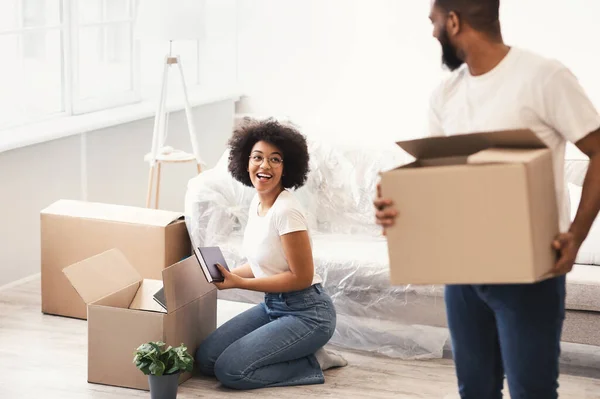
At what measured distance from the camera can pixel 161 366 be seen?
9.22ft

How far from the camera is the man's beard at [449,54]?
1763mm

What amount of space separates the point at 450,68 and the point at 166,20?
8.67ft

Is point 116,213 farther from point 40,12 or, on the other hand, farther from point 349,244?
point 40,12

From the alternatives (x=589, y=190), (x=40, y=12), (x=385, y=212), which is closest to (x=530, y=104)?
(x=589, y=190)

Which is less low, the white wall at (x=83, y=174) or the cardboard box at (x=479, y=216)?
the cardboard box at (x=479, y=216)

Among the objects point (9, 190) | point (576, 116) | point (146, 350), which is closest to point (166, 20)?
point (9, 190)

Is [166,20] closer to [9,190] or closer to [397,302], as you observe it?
[9,190]

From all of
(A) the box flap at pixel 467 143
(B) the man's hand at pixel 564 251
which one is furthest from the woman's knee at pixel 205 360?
(B) the man's hand at pixel 564 251

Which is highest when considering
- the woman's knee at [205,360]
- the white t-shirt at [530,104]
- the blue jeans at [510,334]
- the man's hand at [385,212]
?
the white t-shirt at [530,104]

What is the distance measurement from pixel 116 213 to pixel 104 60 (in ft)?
4.97

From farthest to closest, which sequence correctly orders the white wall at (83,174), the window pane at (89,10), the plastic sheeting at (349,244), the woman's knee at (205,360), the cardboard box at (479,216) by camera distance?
the window pane at (89,10) < the white wall at (83,174) < the plastic sheeting at (349,244) < the woman's knee at (205,360) < the cardboard box at (479,216)

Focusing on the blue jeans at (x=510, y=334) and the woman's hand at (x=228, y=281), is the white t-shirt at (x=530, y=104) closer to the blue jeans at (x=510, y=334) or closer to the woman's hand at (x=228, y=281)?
the blue jeans at (x=510, y=334)

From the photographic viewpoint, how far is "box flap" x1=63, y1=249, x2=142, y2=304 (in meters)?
3.00

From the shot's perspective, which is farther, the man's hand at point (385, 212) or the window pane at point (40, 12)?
the window pane at point (40, 12)
